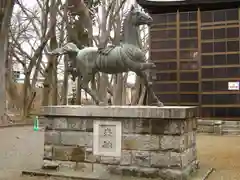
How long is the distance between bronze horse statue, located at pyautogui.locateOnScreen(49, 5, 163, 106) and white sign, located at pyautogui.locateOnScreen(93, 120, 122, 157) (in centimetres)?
71

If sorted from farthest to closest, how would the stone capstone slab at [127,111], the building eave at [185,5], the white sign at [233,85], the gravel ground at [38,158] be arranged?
the building eave at [185,5] → the white sign at [233,85] → the gravel ground at [38,158] → the stone capstone slab at [127,111]

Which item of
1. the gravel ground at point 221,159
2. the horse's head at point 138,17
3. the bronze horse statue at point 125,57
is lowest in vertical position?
the gravel ground at point 221,159

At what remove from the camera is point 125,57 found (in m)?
6.35

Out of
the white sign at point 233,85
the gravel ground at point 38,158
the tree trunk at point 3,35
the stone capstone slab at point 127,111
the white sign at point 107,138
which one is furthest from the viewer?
the tree trunk at point 3,35

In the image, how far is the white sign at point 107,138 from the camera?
6016 mm

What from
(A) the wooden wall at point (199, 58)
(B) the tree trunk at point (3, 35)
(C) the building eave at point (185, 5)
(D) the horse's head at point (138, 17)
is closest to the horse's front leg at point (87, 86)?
(D) the horse's head at point (138, 17)

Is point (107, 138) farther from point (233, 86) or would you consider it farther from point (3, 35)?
point (3, 35)

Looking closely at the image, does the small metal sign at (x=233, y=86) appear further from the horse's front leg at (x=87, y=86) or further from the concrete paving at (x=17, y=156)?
the horse's front leg at (x=87, y=86)

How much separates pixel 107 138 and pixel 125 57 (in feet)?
4.98

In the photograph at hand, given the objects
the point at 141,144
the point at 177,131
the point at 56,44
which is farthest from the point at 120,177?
the point at 56,44

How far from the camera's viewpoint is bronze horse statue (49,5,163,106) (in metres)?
6.36

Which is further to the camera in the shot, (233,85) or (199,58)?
(199,58)

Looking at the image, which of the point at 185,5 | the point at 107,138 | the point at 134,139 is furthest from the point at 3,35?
the point at 134,139

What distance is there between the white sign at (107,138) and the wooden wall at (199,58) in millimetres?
9613
